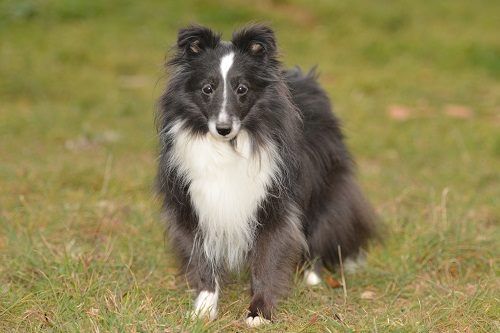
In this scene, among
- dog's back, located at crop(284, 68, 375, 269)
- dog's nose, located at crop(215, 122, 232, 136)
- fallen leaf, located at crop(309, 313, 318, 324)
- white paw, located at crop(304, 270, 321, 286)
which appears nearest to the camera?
dog's nose, located at crop(215, 122, 232, 136)

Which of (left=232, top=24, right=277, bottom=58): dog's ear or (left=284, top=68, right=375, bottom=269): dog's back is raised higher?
(left=232, top=24, right=277, bottom=58): dog's ear

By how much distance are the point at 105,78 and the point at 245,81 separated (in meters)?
6.16

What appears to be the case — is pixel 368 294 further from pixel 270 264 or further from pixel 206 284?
pixel 206 284

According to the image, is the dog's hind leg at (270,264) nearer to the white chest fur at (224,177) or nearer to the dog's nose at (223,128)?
the white chest fur at (224,177)

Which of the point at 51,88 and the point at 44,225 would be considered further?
the point at 51,88

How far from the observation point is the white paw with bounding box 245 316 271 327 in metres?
4.04

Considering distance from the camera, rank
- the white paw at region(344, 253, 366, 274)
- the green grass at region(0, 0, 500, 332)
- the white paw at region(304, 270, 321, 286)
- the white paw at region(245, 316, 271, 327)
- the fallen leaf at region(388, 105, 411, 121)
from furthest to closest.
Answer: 1. the fallen leaf at region(388, 105, 411, 121)
2. the white paw at region(344, 253, 366, 274)
3. the white paw at region(304, 270, 321, 286)
4. the green grass at region(0, 0, 500, 332)
5. the white paw at region(245, 316, 271, 327)

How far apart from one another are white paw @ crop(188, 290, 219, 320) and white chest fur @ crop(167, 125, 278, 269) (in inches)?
14.9

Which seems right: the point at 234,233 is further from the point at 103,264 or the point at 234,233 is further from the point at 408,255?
the point at 408,255

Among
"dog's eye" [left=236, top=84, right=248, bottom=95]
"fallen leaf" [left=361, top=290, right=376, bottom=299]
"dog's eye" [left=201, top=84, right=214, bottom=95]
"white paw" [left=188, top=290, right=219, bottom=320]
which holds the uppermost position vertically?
"dog's eye" [left=236, top=84, right=248, bottom=95]

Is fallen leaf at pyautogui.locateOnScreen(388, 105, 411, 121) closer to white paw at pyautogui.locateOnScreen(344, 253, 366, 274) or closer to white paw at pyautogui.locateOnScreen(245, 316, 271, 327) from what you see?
white paw at pyautogui.locateOnScreen(344, 253, 366, 274)

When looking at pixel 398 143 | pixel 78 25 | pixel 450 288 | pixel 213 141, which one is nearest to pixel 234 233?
pixel 213 141

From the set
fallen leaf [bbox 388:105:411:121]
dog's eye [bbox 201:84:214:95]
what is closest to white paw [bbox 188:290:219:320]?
dog's eye [bbox 201:84:214:95]

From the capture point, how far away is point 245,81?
4020 mm
